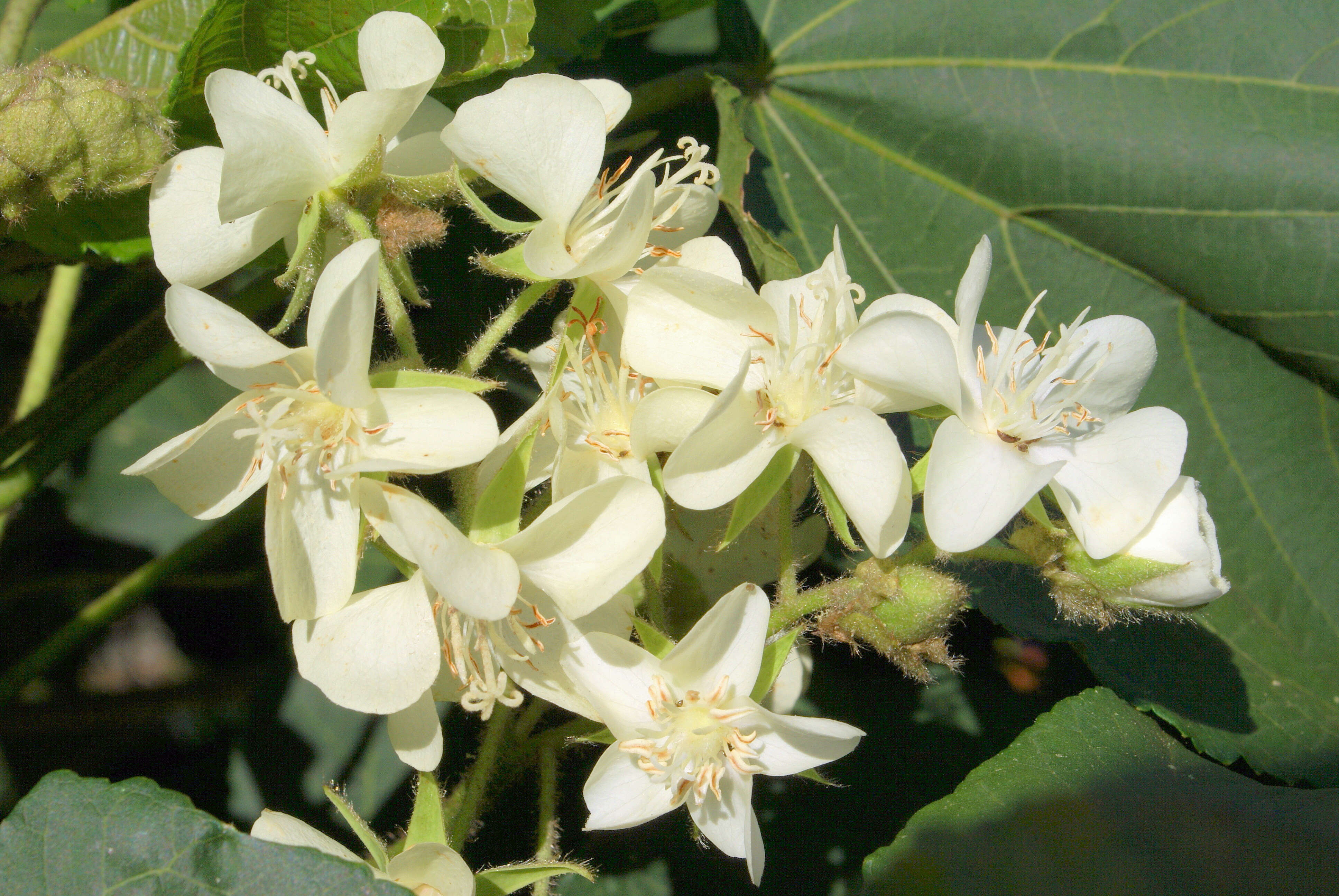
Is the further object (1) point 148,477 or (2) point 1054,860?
(2) point 1054,860

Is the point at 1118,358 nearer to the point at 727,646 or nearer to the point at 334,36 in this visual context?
the point at 727,646

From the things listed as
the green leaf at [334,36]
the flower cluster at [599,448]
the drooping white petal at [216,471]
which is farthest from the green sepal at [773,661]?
the green leaf at [334,36]

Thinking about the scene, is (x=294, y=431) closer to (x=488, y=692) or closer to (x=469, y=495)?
(x=469, y=495)

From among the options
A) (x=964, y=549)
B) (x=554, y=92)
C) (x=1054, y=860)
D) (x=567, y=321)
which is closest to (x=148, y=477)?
(x=567, y=321)

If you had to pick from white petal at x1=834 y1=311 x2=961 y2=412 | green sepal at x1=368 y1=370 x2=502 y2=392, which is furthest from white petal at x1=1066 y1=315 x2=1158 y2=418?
green sepal at x1=368 y1=370 x2=502 y2=392

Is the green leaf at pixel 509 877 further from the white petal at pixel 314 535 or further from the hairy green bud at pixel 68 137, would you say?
the hairy green bud at pixel 68 137

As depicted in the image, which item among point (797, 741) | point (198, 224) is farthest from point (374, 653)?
point (198, 224)
